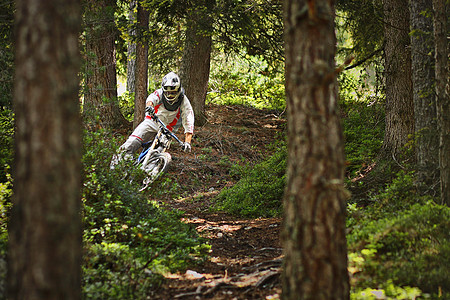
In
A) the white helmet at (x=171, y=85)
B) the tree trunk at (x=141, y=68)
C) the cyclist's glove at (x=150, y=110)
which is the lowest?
the cyclist's glove at (x=150, y=110)

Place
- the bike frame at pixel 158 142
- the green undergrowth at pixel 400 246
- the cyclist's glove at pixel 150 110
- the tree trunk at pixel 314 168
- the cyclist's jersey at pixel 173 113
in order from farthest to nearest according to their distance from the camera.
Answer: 1. the cyclist's jersey at pixel 173 113
2. the bike frame at pixel 158 142
3. the cyclist's glove at pixel 150 110
4. the green undergrowth at pixel 400 246
5. the tree trunk at pixel 314 168

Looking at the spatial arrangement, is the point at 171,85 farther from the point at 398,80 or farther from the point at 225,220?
the point at 398,80

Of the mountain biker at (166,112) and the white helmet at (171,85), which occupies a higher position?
the white helmet at (171,85)

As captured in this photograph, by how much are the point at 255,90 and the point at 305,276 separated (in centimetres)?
1722

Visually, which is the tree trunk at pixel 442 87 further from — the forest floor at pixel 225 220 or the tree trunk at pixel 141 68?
the tree trunk at pixel 141 68

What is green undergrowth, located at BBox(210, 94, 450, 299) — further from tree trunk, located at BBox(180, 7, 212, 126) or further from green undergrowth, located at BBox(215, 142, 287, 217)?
tree trunk, located at BBox(180, 7, 212, 126)

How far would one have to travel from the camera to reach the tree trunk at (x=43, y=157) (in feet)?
7.30

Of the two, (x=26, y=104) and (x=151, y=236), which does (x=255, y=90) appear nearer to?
(x=151, y=236)

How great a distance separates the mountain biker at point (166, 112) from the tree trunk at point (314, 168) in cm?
668

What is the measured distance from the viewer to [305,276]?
2.79 metres

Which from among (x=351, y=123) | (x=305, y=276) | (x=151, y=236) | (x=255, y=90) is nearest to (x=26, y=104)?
(x=305, y=276)

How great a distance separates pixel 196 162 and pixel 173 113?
120 inches

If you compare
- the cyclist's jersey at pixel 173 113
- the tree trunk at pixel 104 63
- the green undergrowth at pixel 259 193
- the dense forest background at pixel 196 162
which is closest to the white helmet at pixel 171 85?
the cyclist's jersey at pixel 173 113

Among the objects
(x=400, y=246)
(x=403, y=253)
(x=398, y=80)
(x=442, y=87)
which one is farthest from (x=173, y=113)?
(x=403, y=253)
